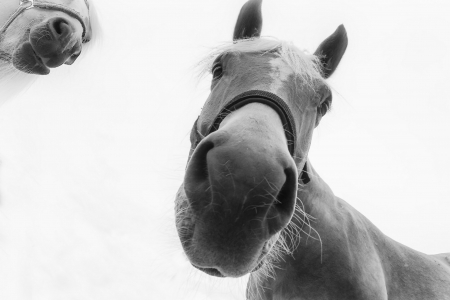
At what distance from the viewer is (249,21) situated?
89.8 inches

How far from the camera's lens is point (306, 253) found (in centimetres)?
199

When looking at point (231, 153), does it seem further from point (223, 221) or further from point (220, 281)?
point (220, 281)

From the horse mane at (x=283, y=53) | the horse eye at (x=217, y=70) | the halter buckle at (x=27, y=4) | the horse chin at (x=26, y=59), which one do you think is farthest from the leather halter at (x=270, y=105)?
the halter buckle at (x=27, y=4)

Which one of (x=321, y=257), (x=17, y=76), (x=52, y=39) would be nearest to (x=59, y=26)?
(x=52, y=39)

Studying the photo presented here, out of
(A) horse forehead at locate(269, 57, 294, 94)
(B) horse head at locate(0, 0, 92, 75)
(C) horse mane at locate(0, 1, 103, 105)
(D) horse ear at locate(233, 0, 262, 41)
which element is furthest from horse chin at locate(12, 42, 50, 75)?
(A) horse forehead at locate(269, 57, 294, 94)

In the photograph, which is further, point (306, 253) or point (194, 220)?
point (306, 253)

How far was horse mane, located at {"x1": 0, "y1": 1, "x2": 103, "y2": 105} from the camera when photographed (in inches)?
100

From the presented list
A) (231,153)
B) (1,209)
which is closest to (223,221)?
(231,153)

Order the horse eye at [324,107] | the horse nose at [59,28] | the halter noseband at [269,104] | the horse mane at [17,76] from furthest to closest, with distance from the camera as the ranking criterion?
the horse mane at [17,76] < the horse nose at [59,28] < the horse eye at [324,107] < the halter noseband at [269,104]

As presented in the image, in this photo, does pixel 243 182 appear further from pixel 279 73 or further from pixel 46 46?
pixel 46 46

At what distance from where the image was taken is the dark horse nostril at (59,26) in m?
2.19

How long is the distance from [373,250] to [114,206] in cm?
671

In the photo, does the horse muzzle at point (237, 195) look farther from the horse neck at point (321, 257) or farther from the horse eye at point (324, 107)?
the horse eye at point (324, 107)

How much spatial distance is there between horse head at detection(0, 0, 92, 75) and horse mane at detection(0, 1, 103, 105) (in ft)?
0.36
